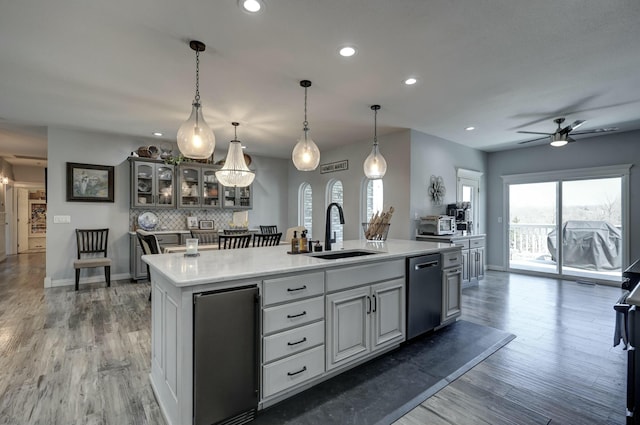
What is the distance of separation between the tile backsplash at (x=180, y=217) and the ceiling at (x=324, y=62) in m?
1.85

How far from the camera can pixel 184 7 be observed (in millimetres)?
1988

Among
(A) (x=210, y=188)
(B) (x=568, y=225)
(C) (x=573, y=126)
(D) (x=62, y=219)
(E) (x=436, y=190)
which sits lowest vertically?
(B) (x=568, y=225)

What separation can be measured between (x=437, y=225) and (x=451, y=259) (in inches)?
66.6

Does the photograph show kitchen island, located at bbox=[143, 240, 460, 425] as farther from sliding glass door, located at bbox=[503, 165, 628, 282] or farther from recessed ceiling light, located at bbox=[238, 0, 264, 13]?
sliding glass door, located at bbox=[503, 165, 628, 282]

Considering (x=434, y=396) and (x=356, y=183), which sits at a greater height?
(x=356, y=183)

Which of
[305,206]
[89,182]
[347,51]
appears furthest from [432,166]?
[89,182]

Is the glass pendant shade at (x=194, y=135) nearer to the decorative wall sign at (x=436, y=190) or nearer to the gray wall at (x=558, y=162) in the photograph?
the decorative wall sign at (x=436, y=190)

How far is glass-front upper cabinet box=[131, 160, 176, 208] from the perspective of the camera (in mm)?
5453

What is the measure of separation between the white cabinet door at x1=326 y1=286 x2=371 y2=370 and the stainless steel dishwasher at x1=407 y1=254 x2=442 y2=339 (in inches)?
23.0

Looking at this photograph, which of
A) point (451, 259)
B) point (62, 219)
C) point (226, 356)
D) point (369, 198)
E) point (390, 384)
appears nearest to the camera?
point (226, 356)

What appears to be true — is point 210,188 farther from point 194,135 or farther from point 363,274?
point 363,274

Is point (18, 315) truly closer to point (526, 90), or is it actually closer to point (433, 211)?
point (433, 211)

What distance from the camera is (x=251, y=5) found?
1.96m

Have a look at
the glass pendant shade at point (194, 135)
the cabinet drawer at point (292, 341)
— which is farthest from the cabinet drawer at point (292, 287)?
the glass pendant shade at point (194, 135)
